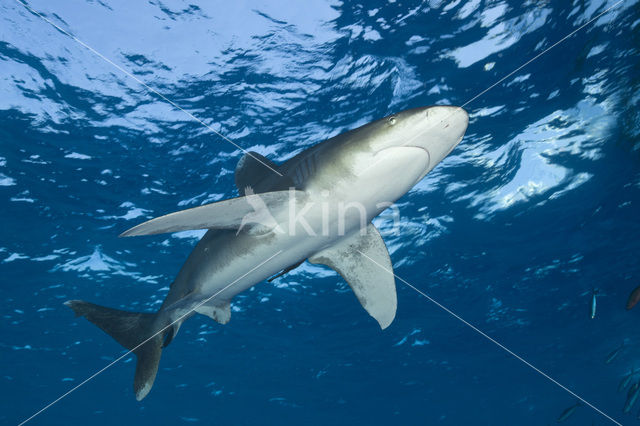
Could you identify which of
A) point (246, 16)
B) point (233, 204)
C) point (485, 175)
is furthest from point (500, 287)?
point (233, 204)

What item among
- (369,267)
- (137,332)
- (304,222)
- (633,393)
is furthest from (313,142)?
(633,393)

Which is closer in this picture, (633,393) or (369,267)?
(369,267)

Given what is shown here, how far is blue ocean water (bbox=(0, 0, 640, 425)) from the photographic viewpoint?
287 inches

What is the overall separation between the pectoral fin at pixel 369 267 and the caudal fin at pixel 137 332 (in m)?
2.49

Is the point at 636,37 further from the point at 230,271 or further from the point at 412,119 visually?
the point at 230,271

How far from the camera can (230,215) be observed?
3.43m

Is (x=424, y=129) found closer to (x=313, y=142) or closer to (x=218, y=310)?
(x=218, y=310)

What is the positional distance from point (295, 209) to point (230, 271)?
1.29 meters

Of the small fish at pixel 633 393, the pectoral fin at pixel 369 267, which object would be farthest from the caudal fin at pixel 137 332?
the small fish at pixel 633 393

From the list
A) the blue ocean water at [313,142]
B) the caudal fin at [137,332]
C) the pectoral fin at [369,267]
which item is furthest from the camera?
the blue ocean water at [313,142]

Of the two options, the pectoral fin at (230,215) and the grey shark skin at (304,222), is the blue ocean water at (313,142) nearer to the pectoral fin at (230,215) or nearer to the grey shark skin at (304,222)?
the grey shark skin at (304,222)

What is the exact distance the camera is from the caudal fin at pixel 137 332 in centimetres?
470

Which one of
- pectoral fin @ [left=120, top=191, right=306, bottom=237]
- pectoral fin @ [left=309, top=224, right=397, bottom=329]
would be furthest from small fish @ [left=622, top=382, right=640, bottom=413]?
pectoral fin @ [left=120, top=191, right=306, bottom=237]

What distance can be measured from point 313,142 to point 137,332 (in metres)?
6.52
